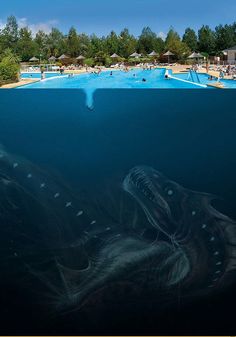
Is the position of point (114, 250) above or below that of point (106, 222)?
below

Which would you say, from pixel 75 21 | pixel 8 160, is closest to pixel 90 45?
pixel 75 21

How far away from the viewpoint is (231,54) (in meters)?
25.0

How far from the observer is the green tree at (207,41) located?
57.7 ft

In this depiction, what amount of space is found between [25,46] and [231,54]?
13033 mm

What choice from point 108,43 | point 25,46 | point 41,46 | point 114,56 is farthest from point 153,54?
point 25,46

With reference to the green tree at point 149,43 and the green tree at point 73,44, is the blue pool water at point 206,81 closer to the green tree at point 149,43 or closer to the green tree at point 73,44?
the green tree at point 149,43

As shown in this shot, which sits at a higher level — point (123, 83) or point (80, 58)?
point (80, 58)

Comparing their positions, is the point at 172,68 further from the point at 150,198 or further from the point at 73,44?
the point at 150,198

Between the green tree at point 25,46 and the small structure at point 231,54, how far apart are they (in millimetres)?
11862

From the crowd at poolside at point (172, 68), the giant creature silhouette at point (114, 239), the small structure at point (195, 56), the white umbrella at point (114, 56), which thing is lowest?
the giant creature silhouette at point (114, 239)

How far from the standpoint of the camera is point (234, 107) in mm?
3771

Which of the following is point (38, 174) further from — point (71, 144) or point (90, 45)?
point (90, 45)

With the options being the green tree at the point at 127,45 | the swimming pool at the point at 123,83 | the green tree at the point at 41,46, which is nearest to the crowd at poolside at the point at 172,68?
the swimming pool at the point at 123,83

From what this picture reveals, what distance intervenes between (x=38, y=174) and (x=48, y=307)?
1387 millimetres
